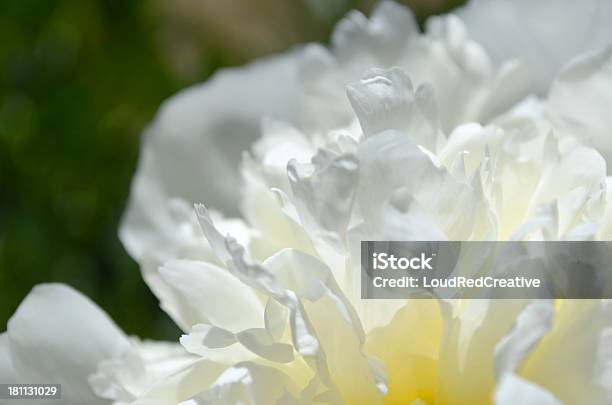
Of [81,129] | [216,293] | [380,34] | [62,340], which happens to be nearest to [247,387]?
[216,293]

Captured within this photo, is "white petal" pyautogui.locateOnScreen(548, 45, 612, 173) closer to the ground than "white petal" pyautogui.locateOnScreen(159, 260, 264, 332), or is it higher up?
higher up

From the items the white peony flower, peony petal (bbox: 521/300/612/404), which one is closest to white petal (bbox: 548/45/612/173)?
the white peony flower

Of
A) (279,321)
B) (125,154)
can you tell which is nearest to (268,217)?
(279,321)

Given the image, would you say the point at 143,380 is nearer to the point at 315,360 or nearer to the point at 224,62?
the point at 315,360

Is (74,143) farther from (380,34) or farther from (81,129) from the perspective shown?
(380,34)

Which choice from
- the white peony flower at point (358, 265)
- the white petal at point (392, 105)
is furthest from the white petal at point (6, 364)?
the white petal at point (392, 105)

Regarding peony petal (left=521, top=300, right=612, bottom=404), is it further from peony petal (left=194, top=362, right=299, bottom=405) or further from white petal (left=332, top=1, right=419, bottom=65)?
white petal (left=332, top=1, right=419, bottom=65)
